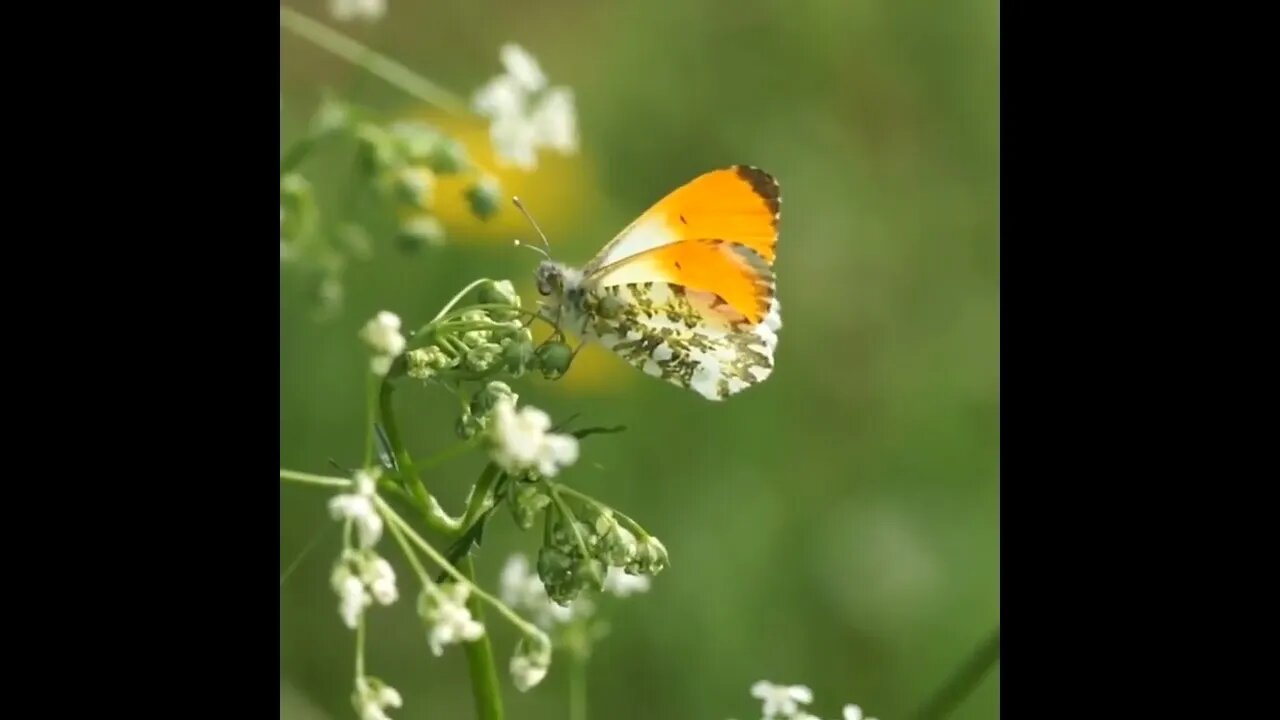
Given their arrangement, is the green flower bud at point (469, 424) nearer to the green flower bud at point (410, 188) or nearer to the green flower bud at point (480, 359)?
the green flower bud at point (480, 359)

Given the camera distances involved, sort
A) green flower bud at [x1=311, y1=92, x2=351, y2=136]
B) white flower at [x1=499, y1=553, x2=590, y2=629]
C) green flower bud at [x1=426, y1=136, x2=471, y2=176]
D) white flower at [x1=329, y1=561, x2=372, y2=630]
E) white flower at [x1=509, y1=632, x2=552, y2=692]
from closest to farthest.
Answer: white flower at [x1=329, y1=561, x2=372, y2=630] < white flower at [x1=509, y1=632, x2=552, y2=692] < green flower bud at [x1=311, y1=92, x2=351, y2=136] < green flower bud at [x1=426, y1=136, x2=471, y2=176] < white flower at [x1=499, y1=553, x2=590, y2=629]

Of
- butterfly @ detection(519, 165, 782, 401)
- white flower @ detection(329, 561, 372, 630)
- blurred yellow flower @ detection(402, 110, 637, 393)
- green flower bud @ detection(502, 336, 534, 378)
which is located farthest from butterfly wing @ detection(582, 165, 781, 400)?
blurred yellow flower @ detection(402, 110, 637, 393)

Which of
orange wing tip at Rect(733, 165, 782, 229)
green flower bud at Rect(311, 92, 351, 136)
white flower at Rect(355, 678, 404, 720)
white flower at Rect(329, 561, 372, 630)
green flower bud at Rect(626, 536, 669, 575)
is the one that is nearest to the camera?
white flower at Rect(329, 561, 372, 630)

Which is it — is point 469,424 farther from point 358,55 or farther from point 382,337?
point 358,55

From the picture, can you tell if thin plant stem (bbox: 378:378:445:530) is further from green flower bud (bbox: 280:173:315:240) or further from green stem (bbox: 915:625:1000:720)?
green stem (bbox: 915:625:1000:720)

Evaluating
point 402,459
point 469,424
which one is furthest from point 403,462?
point 469,424

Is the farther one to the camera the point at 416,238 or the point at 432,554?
the point at 416,238

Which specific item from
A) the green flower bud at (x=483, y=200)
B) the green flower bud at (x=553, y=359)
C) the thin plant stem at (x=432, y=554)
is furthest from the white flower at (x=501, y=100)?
the thin plant stem at (x=432, y=554)

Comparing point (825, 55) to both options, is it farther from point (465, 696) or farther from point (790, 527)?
point (465, 696)
